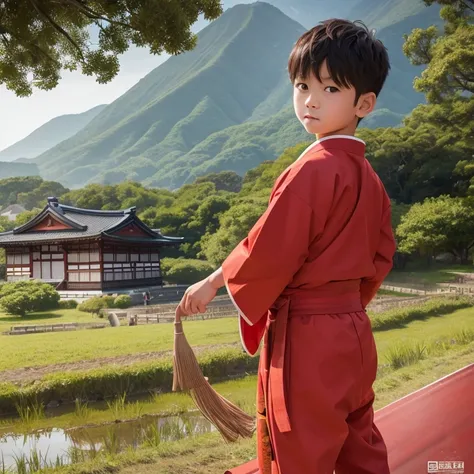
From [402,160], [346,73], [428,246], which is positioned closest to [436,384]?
[346,73]

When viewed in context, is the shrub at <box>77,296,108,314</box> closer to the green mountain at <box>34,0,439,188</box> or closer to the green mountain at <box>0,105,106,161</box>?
the green mountain at <box>34,0,439,188</box>

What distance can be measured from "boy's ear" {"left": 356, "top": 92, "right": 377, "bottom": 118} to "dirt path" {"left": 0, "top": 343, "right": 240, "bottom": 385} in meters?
2.95

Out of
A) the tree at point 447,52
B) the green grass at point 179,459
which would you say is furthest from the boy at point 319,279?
the tree at point 447,52

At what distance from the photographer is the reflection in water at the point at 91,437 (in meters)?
2.55

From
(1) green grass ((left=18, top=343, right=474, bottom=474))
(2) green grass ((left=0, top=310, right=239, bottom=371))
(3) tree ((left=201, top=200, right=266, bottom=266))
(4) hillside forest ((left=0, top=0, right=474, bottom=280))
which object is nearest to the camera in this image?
(1) green grass ((left=18, top=343, right=474, bottom=474))

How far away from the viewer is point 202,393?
3.87ft

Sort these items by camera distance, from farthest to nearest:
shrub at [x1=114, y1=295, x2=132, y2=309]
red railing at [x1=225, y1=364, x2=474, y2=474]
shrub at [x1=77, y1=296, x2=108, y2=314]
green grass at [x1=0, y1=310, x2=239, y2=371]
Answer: shrub at [x1=114, y1=295, x2=132, y2=309] < shrub at [x1=77, y1=296, x2=108, y2=314] < green grass at [x1=0, y1=310, x2=239, y2=371] < red railing at [x1=225, y1=364, x2=474, y2=474]

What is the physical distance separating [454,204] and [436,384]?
4.30 metres

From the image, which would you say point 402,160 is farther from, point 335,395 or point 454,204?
point 335,395

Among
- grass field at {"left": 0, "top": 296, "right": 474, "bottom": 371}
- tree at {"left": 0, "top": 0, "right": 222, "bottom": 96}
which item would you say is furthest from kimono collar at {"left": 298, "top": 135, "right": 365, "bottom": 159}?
grass field at {"left": 0, "top": 296, "right": 474, "bottom": 371}

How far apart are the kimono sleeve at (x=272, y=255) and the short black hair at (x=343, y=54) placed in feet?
0.84

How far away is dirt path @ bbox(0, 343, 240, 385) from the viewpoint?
10.8ft

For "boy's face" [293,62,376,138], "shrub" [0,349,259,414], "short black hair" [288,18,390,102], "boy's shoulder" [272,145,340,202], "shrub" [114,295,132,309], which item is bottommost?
"shrub" [0,349,259,414]

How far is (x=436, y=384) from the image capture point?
2.20 m
